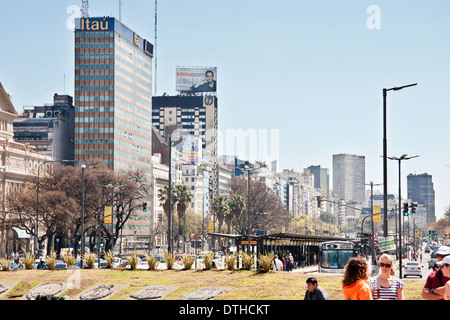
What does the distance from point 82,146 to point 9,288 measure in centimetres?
12539

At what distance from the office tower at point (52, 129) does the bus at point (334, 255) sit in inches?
4623

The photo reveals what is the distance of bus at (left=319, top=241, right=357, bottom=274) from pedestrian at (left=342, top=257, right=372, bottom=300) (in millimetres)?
43373

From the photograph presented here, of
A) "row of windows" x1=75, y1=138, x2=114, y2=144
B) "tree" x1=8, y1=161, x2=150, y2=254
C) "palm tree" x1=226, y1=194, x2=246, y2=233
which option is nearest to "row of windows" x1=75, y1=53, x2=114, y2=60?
"row of windows" x1=75, y1=138, x2=114, y2=144

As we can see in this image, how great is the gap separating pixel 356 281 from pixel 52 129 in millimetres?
161440

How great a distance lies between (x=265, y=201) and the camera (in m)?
136

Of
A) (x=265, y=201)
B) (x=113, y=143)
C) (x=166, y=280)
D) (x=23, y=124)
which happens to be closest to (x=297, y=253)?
(x=166, y=280)

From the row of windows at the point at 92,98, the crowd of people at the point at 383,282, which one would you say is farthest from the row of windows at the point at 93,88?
the crowd of people at the point at 383,282

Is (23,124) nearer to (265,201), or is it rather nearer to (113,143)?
(113,143)

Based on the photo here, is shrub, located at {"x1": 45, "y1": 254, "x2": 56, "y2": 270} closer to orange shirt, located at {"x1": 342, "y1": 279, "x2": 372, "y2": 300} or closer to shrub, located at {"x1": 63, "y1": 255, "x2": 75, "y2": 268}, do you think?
shrub, located at {"x1": 63, "y1": 255, "x2": 75, "y2": 268}

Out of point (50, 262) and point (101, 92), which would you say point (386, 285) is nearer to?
point (50, 262)

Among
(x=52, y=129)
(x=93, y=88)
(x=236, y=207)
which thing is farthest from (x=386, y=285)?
(x=52, y=129)

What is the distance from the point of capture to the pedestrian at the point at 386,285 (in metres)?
10.1

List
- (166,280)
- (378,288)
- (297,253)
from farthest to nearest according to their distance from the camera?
(297,253) → (166,280) → (378,288)

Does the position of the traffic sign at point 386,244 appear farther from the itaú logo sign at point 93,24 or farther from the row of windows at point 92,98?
the itaú logo sign at point 93,24
